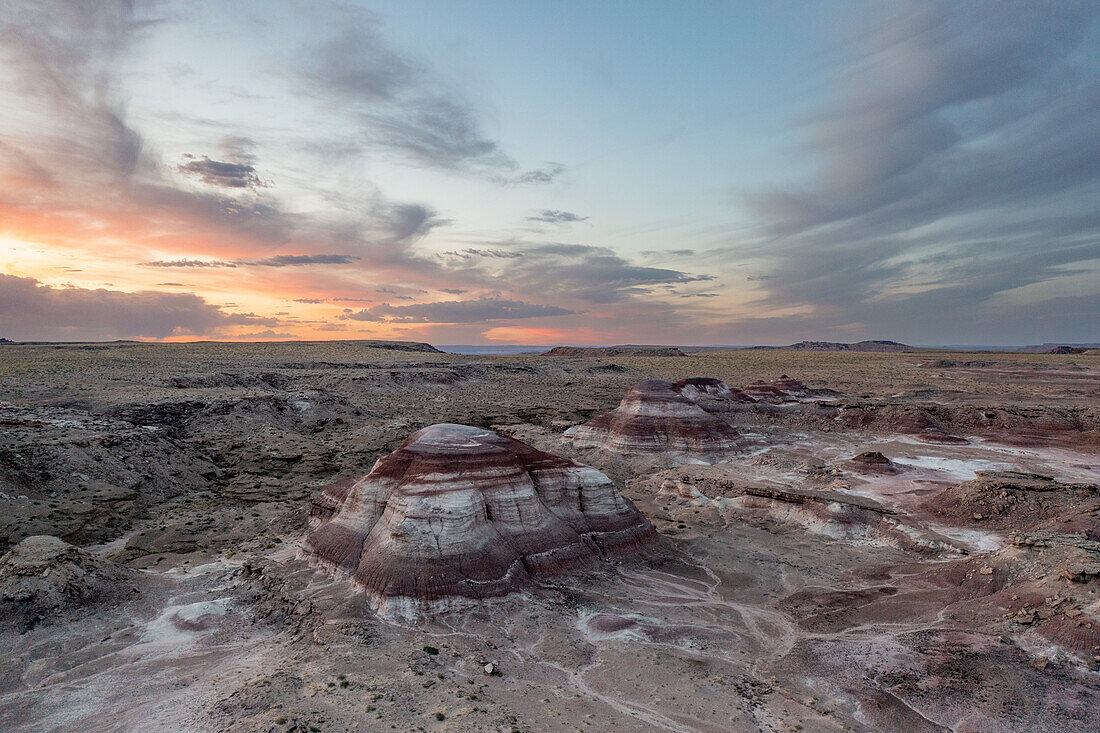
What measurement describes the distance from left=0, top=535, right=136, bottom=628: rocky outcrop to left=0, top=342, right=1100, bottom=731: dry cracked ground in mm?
42

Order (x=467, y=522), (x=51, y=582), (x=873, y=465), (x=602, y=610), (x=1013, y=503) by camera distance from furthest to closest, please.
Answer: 1. (x=873, y=465)
2. (x=1013, y=503)
3. (x=467, y=522)
4. (x=602, y=610)
5. (x=51, y=582)

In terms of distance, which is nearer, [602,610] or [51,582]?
[51,582]

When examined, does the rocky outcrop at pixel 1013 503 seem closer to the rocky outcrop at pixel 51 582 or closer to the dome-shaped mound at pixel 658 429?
the dome-shaped mound at pixel 658 429

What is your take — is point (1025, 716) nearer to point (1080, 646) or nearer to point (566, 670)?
point (1080, 646)

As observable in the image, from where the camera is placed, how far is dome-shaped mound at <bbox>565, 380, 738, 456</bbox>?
23.0 m

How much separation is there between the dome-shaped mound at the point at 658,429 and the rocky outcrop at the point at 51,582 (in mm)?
17866

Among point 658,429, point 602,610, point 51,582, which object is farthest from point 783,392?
point 51,582

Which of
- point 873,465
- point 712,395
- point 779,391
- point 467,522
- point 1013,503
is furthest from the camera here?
point 779,391

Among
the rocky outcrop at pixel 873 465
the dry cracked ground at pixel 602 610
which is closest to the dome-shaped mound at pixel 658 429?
the dry cracked ground at pixel 602 610

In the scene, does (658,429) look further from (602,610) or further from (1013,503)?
(602,610)

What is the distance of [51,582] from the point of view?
30.1 ft

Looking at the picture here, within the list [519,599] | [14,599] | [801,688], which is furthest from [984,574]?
[14,599]

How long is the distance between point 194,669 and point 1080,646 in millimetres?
14006

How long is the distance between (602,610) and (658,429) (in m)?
14.3
